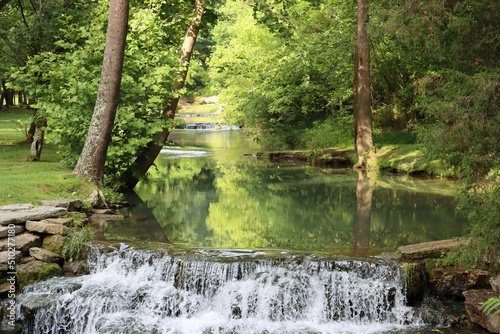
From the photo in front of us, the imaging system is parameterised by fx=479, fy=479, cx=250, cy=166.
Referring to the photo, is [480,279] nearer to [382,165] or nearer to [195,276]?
[195,276]

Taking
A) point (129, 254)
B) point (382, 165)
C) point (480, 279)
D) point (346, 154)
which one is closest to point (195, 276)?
point (129, 254)

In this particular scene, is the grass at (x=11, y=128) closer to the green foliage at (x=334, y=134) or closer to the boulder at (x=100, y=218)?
the boulder at (x=100, y=218)

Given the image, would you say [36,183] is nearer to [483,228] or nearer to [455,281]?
[455,281]

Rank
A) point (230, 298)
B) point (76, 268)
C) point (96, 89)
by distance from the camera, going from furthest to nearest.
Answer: point (96, 89) < point (76, 268) < point (230, 298)

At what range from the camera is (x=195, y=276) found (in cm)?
705

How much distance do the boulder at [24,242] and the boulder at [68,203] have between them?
137cm

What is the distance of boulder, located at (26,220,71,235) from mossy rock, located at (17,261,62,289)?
63cm

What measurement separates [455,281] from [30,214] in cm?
663

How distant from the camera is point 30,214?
25.7 feet

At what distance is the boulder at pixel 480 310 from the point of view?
5828mm

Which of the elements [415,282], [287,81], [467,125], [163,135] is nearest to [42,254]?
[415,282]

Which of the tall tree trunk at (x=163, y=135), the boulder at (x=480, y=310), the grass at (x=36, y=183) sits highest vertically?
the tall tree trunk at (x=163, y=135)

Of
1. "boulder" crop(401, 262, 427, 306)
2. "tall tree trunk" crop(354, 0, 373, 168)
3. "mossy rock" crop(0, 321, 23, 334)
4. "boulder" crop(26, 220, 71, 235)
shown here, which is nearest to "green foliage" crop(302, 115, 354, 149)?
"tall tree trunk" crop(354, 0, 373, 168)

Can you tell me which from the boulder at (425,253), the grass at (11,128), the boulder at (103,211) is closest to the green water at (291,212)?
the boulder at (103,211)
